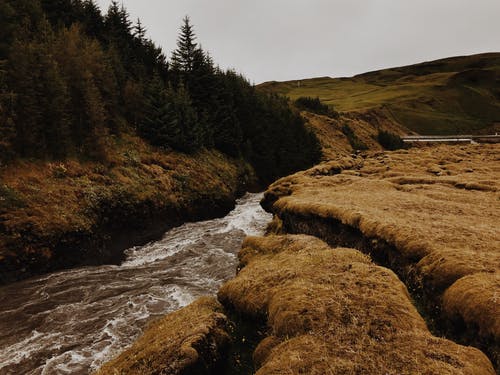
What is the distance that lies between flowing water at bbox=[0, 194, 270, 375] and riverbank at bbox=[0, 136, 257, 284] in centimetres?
196

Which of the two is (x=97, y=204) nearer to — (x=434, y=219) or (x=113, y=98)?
(x=113, y=98)

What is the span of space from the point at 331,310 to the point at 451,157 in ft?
194

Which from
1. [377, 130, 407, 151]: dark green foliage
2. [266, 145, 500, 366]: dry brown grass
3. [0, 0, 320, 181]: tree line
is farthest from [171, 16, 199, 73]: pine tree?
[377, 130, 407, 151]: dark green foliage

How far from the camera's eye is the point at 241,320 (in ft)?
40.7

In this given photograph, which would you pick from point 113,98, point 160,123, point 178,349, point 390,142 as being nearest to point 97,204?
point 160,123

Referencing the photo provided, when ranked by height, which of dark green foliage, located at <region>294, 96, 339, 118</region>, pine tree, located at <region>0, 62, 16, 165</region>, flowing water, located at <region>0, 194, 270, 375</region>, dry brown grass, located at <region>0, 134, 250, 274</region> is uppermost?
dark green foliage, located at <region>294, 96, 339, 118</region>

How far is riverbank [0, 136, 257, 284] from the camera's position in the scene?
25.6 metres

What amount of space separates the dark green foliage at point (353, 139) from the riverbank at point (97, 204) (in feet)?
242

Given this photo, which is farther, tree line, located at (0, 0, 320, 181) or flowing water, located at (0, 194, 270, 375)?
tree line, located at (0, 0, 320, 181)

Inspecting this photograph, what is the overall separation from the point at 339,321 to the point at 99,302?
720 inches

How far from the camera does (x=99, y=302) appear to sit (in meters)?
21.8

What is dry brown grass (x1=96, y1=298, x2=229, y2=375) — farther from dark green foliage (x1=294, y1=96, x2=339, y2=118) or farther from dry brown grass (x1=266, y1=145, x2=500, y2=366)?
dark green foliage (x1=294, y1=96, x2=339, y2=118)

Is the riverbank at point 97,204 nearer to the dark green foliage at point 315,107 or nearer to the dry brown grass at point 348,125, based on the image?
the dry brown grass at point 348,125

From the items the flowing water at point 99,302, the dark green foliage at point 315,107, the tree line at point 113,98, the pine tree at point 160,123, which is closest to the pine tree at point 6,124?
the tree line at point 113,98
